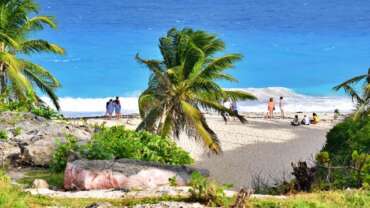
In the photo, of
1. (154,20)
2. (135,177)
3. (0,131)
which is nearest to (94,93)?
(154,20)

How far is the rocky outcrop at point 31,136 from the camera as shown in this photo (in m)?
16.3

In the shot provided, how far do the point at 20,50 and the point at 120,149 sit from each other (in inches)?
506

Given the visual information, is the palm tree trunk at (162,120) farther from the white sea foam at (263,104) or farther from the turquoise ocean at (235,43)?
the turquoise ocean at (235,43)

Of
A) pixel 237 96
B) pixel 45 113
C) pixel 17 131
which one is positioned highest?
pixel 237 96

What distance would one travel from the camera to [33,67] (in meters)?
26.8

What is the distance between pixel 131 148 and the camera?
52.9 ft

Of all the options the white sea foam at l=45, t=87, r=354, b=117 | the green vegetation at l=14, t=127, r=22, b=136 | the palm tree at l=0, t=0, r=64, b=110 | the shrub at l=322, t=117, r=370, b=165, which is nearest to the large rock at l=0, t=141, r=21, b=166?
the green vegetation at l=14, t=127, r=22, b=136

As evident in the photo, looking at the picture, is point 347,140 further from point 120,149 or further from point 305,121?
point 305,121

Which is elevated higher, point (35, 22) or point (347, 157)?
point (35, 22)

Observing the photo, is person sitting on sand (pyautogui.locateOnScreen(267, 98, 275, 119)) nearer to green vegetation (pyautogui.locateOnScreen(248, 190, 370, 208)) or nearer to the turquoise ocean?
the turquoise ocean

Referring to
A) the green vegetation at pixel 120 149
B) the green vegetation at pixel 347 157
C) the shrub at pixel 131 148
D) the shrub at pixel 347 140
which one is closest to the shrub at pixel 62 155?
the green vegetation at pixel 120 149

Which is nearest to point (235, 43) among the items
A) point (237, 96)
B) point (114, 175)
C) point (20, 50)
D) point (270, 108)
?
point (270, 108)

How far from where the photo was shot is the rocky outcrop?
1627 cm

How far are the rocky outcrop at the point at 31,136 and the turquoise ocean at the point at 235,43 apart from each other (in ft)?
102
